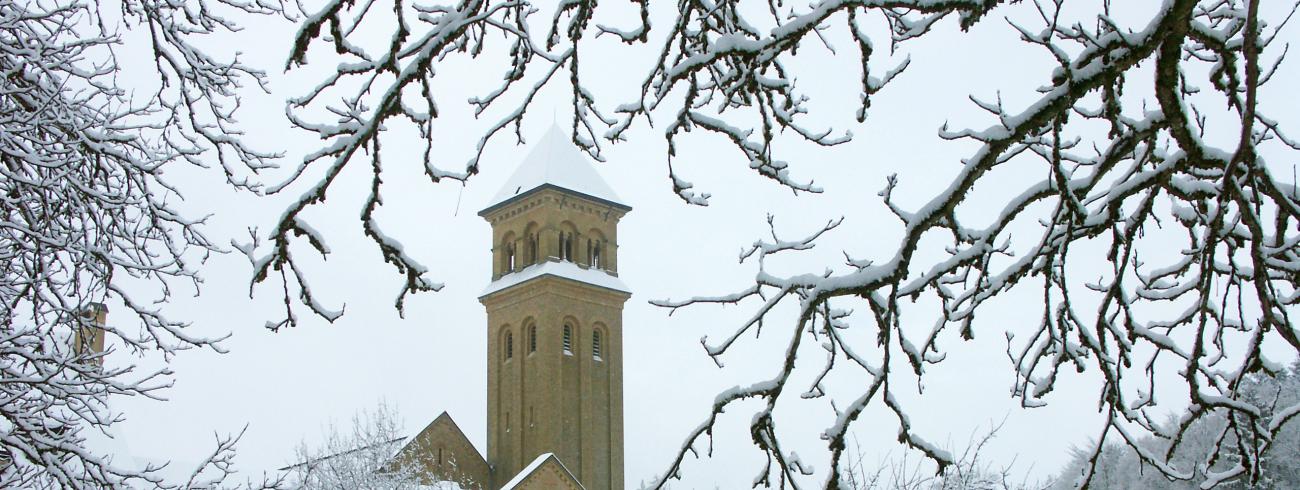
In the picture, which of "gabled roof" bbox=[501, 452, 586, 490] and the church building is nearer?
"gabled roof" bbox=[501, 452, 586, 490]

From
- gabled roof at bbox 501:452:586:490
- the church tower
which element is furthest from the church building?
gabled roof at bbox 501:452:586:490

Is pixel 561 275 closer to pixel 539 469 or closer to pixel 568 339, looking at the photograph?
pixel 568 339

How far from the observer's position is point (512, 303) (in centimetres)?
5119

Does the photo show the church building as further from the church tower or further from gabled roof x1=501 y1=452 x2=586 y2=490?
gabled roof x1=501 y1=452 x2=586 y2=490

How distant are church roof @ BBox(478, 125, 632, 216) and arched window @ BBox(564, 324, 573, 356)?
5.32 m

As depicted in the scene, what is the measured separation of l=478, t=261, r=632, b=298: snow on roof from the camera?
1973 inches

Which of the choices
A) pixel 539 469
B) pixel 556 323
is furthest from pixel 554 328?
pixel 539 469

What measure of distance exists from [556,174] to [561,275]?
14.8 ft

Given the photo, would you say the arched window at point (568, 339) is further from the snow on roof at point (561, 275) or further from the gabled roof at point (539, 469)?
the gabled roof at point (539, 469)

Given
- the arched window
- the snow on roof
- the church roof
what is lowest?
the arched window

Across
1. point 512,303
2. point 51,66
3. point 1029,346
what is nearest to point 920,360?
point 1029,346

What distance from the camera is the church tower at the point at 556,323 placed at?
48906mm

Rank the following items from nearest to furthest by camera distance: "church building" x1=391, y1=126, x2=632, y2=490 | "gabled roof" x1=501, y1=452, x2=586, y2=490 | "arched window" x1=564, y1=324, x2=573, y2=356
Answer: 1. "gabled roof" x1=501, y1=452, x2=586, y2=490
2. "church building" x1=391, y1=126, x2=632, y2=490
3. "arched window" x1=564, y1=324, x2=573, y2=356

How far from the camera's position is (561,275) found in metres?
50.0
